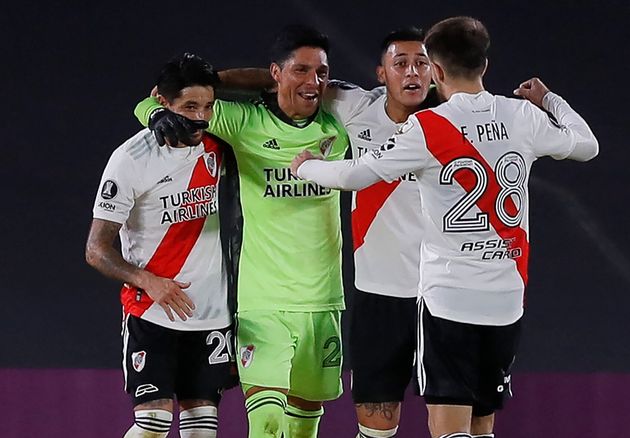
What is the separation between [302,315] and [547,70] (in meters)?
2.03

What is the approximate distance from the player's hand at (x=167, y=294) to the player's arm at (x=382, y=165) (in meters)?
0.49

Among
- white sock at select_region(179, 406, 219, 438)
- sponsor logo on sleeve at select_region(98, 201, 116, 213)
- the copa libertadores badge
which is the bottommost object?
white sock at select_region(179, 406, 219, 438)

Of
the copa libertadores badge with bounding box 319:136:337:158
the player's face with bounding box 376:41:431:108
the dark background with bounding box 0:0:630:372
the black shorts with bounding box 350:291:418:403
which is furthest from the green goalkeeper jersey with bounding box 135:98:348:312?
the dark background with bounding box 0:0:630:372

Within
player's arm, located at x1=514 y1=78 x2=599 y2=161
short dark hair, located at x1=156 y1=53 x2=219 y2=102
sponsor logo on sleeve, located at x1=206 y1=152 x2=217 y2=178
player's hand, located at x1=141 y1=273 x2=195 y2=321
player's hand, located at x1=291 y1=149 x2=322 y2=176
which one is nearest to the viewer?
player's arm, located at x1=514 y1=78 x2=599 y2=161

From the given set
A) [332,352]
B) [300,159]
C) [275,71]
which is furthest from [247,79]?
[332,352]

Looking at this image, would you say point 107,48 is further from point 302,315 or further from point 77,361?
point 302,315

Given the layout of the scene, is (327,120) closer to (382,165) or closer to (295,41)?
(295,41)

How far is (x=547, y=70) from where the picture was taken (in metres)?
5.50

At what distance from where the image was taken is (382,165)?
132 inches

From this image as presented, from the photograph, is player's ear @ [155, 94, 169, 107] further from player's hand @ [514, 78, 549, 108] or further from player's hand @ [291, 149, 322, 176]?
player's hand @ [514, 78, 549, 108]

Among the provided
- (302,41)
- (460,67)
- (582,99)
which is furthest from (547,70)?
(460,67)

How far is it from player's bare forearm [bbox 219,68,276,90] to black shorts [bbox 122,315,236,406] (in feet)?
2.33

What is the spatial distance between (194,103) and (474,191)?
2.89 ft

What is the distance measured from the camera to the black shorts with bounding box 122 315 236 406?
12.3ft
